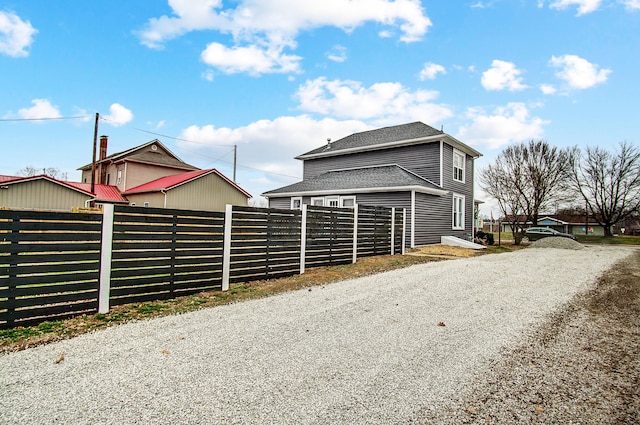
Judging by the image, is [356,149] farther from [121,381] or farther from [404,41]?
[121,381]

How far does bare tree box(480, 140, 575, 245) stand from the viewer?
92.0ft

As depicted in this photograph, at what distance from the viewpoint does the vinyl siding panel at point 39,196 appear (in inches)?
765

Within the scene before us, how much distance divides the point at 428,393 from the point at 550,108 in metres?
17.0

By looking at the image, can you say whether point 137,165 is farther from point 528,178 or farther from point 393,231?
point 528,178

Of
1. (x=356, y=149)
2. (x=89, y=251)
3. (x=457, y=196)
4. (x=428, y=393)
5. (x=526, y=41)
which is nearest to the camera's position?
(x=428, y=393)

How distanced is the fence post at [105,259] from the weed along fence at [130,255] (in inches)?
0.5

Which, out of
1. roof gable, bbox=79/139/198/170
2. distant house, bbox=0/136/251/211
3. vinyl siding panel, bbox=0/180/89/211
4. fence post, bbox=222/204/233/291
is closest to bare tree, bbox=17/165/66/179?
distant house, bbox=0/136/251/211

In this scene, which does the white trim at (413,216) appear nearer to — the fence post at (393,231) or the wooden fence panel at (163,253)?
the fence post at (393,231)

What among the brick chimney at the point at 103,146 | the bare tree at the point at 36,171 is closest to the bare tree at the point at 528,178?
the brick chimney at the point at 103,146

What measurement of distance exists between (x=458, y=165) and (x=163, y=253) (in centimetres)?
1868

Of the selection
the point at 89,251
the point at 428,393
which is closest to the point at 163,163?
the point at 89,251

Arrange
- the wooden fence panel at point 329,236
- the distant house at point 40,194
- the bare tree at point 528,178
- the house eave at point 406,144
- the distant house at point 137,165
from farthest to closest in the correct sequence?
the bare tree at point 528,178, the distant house at point 137,165, the distant house at point 40,194, the house eave at point 406,144, the wooden fence panel at point 329,236

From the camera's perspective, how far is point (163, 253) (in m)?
5.76

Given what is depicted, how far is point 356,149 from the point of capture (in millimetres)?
21562
